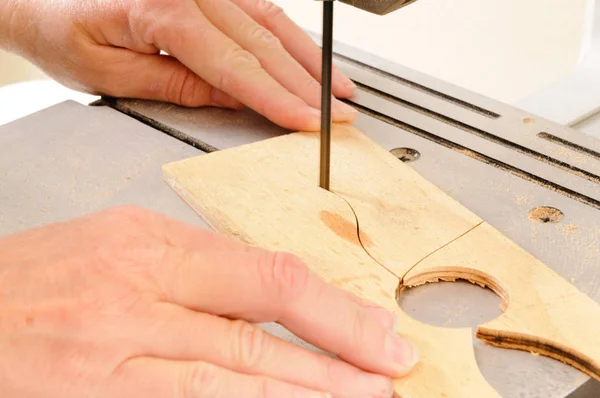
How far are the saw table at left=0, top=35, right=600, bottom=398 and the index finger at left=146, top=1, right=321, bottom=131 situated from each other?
2.4 inches

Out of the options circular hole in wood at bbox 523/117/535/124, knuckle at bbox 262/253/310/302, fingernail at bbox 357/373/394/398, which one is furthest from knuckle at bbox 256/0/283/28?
fingernail at bbox 357/373/394/398

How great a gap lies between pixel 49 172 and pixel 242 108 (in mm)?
390

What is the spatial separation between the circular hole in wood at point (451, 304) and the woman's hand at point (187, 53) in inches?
17.5

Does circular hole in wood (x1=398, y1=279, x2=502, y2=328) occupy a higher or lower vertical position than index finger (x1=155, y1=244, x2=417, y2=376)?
lower

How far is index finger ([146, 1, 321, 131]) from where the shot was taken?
1.42 m

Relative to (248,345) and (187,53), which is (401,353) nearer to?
(248,345)

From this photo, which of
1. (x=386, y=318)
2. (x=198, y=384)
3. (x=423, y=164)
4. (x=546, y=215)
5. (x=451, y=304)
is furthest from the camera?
(x=423, y=164)

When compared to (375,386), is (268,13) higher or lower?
higher

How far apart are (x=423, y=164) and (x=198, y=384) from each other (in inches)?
25.1

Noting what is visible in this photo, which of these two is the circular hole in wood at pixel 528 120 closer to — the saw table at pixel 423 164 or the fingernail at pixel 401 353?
the saw table at pixel 423 164

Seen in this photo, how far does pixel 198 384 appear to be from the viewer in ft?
2.78

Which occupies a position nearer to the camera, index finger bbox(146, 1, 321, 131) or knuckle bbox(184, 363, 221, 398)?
knuckle bbox(184, 363, 221, 398)

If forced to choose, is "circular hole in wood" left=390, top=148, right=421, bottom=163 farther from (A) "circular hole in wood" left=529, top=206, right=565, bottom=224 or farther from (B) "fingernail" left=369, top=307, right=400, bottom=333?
(B) "fingernail" left=369, top=307, right=400, bottom=333

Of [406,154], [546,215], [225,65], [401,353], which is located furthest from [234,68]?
[401,353]
